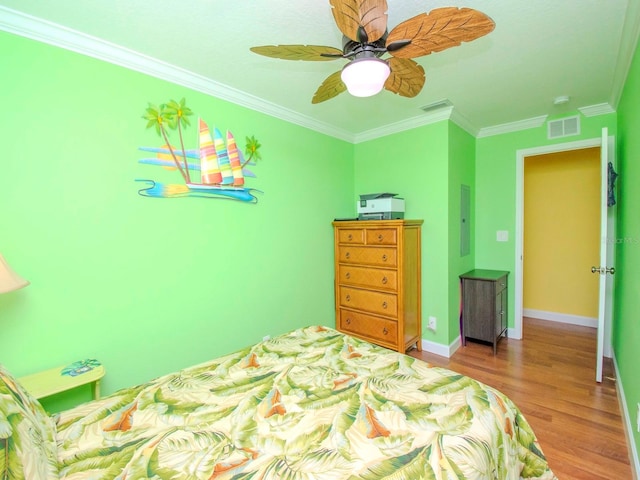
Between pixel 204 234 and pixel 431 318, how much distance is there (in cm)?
238

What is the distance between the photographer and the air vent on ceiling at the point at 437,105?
2.62 m

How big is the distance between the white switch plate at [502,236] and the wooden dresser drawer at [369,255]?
1.52 m

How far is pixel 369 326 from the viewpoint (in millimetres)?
3062

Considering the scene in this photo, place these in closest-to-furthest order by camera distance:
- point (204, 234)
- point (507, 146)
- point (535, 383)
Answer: point (204, 234), point (535, 383), point (507, 146)

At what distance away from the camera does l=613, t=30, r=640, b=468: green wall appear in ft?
5.58

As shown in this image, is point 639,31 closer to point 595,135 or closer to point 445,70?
point 445,70

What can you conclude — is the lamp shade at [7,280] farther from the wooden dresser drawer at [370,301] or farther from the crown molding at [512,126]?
the crown molding at [512,126]

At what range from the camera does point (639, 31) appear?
160cm

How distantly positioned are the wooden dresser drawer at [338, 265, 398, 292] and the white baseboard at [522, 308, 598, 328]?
2.75m

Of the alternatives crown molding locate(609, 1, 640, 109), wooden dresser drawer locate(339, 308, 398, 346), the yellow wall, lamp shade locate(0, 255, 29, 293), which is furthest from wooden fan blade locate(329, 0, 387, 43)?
the yellow wall

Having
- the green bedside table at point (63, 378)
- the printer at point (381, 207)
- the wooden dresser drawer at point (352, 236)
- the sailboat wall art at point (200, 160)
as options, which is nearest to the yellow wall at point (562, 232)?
the printer at point (381, 207)

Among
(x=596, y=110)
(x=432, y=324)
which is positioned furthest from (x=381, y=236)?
(x=596, y=110)

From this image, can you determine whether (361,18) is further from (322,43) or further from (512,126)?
(512,126)

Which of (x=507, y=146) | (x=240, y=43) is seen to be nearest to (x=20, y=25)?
(x=240, y=43)
